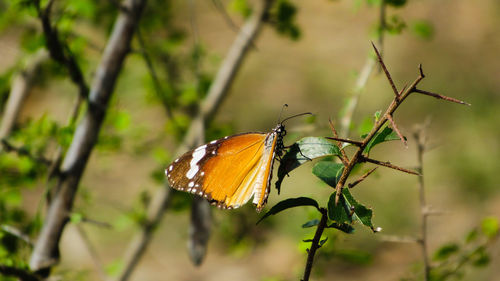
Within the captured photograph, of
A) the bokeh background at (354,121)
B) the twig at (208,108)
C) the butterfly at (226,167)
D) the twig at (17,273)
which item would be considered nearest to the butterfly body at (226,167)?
the butterfly at (226,167)

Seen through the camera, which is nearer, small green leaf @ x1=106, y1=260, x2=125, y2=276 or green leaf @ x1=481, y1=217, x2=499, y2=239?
green leaf @ x1=481, y1=217, x2=499, y2=239

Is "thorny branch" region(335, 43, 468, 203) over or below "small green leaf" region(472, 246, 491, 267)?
below

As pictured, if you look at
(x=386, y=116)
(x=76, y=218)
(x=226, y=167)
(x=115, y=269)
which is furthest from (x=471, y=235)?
(x=115, y=269)

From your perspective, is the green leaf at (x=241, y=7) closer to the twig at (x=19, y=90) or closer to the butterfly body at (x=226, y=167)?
the twig at (x=19, y=90)

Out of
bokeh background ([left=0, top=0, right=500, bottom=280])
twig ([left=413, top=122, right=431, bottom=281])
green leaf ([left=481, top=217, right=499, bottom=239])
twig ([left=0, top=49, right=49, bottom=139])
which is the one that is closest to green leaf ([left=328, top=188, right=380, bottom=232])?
twig ([left=413, top=122, right=431, bottom=281])

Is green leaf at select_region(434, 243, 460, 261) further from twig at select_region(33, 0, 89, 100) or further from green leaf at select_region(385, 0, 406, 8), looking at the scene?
twig at select_region(33, 0, 89, 100)

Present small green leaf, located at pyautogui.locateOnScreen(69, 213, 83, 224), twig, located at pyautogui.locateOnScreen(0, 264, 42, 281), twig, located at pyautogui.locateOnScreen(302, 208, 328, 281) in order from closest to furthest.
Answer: twig, located at pyautogui.locateOnScreen(302, 208, 328, 281) → twig, located at pyautogui.locateOnScreen(0, 264, 42, 281) → small green leaf, located at pyautogui.locateOnScreen(69, 213, 83, 224)

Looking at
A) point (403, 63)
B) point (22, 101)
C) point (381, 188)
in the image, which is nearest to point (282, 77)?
point (403, 63)
